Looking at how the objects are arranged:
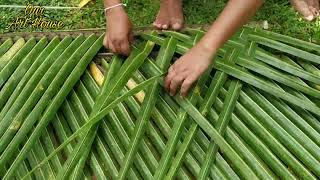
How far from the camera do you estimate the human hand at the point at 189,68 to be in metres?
1.58

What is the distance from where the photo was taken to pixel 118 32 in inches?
70.1

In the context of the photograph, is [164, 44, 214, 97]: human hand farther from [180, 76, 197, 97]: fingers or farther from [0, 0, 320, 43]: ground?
[0, 0, 320, 43]: ground

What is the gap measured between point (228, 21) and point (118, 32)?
0.41 m

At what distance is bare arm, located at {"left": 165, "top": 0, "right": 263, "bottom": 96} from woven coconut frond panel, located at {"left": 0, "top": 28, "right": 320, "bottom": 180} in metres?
0.06

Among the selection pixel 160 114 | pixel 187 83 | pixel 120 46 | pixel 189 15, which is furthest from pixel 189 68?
pixel 189 15

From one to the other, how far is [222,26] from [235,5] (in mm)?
73

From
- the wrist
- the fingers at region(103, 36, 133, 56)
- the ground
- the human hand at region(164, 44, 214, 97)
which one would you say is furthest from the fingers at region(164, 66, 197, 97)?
the ground

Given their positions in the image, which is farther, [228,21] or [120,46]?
[120,46]

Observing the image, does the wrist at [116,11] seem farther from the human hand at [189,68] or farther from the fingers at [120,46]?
the human hand at [189,68]

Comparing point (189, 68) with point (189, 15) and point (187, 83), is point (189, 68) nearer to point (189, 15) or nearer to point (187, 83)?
point (187, 83)

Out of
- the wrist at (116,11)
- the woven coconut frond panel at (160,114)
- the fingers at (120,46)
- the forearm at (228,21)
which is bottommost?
the woven coconut frond panel at (160,114)

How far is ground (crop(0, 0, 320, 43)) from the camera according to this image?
2.17 meters

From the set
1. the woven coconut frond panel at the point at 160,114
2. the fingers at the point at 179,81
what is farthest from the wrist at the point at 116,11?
the fingers at the point at 179,81

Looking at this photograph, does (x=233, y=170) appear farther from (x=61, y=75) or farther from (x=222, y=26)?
(x=61, y=75)
